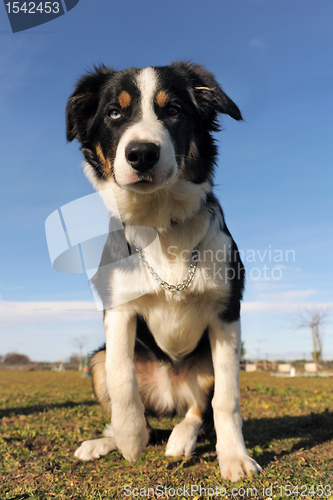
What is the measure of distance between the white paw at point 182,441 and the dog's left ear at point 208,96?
2759 mm

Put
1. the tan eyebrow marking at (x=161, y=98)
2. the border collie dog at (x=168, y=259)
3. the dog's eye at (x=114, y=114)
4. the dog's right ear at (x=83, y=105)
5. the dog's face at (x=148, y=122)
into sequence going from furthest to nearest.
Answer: the dog's right ear at (x=83, y=105) < the dog's eye at (x=114, y=114) < the tan eyebrow marking at (x=161, y=98) < the border collie dog at (x=168, y=259) < the dog's face at (x=148, y=122)

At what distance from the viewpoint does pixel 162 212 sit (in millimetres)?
3635

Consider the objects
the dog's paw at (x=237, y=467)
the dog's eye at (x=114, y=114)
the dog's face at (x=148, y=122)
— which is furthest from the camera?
the dog's eye at (x=114, y=114)

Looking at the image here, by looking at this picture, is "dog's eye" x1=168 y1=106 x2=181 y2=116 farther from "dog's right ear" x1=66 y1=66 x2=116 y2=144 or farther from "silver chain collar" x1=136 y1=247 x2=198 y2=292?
"silver chain collar" x1=136 y1=247 x2=198 y2=292

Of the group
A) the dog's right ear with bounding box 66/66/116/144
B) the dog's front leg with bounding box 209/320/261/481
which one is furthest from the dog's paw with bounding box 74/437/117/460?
the dog's right ear with bounding box 66/66/116/144

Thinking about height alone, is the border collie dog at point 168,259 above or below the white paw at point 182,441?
above

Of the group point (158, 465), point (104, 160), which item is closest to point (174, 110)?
point (104, 160)

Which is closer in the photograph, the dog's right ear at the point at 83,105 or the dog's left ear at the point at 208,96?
the dog's left ear at the point at 208,96

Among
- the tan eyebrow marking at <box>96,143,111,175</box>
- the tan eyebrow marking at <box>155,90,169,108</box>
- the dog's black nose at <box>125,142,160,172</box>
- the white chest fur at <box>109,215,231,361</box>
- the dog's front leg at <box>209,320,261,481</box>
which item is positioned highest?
the tan eyebrow marking at <box>155,90,169,108</box>

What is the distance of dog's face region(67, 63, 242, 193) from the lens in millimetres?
3133

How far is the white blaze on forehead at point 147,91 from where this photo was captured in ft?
11.3

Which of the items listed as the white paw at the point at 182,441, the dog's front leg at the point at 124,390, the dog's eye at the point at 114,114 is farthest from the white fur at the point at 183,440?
the dog's eye at the point at 114,114

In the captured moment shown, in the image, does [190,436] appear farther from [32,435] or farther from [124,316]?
[32,435]

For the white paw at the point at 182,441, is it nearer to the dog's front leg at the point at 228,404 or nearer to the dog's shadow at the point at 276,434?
the dog's shadow at the point at 276,434
